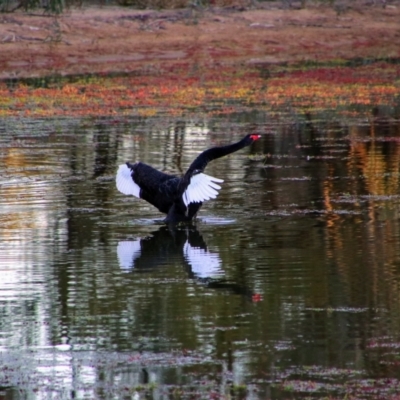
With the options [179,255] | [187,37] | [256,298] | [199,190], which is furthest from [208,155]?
[187,37]

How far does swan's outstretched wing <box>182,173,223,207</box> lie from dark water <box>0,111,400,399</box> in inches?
15.8

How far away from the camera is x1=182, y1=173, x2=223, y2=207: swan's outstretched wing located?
12.9 meters

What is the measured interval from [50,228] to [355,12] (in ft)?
121

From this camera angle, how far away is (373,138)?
21750mm

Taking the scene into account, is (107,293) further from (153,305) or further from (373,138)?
(373,138)

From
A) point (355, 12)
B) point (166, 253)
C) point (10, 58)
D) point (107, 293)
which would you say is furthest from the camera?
point (355, 12)

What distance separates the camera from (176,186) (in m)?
13.5

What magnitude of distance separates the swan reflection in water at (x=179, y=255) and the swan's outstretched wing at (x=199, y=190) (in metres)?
0.39

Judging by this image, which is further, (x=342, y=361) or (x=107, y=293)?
(x=107, y=293)

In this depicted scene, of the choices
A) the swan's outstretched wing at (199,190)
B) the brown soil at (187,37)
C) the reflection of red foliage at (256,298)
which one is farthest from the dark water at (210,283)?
the brown soil at (187,37)

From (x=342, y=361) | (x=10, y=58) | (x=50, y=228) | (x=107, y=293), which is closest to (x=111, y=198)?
(x=50, y=228)

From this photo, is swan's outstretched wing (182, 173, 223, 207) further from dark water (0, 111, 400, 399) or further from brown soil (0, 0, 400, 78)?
brown soil (0, 0, 400, 78)

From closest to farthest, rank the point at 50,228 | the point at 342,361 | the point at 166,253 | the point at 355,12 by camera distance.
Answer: the point at 342,361 < the point at 166,253 < the point at 50,228 < the point at 355,12

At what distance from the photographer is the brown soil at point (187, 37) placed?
4012cm
